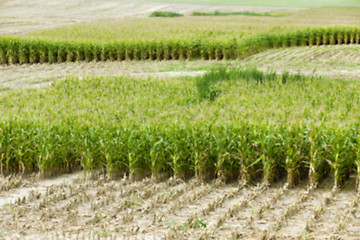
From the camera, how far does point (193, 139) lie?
839 cm

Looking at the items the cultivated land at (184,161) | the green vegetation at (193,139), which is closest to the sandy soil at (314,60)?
the cultivated land at (184,161)

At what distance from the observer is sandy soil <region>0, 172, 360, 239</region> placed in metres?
6.35

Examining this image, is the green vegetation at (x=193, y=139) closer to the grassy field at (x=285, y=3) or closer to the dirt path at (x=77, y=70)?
the dirt path at (x=77, y=70)

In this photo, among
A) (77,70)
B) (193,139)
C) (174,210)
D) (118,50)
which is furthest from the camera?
(118,50)

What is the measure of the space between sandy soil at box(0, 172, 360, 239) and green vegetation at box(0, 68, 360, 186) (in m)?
0.36

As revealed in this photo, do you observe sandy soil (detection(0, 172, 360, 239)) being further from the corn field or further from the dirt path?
the corn field

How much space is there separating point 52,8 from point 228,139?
2194 inches

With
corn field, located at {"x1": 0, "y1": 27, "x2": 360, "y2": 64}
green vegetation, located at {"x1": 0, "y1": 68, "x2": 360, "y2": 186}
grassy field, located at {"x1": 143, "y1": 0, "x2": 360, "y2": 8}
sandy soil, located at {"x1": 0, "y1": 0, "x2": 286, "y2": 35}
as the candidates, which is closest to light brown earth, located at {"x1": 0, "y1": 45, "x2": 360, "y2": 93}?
corn field, located at {"x1": 0, "y1": 27, "x2": 360, "y2": 64}

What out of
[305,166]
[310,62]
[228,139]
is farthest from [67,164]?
[310,62]

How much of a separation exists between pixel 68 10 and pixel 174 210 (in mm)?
55502

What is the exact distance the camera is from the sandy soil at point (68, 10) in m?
46.8

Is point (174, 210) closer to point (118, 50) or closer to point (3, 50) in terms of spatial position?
point (118, 50)

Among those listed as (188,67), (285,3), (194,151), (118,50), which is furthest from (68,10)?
(194,151)

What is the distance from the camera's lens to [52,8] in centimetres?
5994
